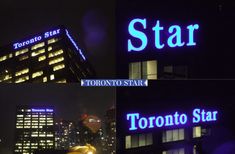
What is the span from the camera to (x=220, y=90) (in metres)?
23.2

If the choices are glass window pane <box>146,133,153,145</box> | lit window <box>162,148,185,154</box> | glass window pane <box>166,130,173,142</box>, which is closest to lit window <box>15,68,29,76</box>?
glass window pane <box>146,133,153,145</box>

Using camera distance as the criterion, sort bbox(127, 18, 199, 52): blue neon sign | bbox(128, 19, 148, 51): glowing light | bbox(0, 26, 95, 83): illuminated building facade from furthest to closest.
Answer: bbox(127, 18, 199, 52): blue neon sign → bbox(128, 19, 148, 51): glowing light → bbox(0, 26, 95, 83): illuminated building facade

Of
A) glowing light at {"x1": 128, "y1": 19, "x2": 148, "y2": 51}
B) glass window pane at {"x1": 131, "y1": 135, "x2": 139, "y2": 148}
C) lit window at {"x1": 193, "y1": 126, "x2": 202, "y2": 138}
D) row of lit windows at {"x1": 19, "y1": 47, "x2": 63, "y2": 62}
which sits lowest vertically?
glass window pane at {"x1": 131, "y1": 135, "x2": 139, "y2": 148}

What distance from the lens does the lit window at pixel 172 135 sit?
22812 mm

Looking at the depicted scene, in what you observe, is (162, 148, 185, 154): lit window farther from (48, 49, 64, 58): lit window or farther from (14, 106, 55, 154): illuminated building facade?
(14, 106, 55, 154): illuminated building facade

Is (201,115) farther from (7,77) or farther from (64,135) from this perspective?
(7,77)

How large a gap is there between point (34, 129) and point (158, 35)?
8599 mm

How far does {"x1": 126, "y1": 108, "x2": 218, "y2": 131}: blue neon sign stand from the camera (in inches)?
823

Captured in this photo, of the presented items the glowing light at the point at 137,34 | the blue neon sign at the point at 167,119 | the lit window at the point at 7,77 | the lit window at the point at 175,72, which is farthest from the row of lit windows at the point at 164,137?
the lit window at the point at 7,77

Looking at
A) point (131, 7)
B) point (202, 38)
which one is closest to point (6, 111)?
point (131, 7)

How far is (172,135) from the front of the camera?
907 inches

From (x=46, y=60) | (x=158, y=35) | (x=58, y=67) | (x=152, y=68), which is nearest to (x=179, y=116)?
(x=152, y=68)

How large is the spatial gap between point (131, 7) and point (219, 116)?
790 centimetres

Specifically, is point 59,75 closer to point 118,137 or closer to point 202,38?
point 118,137
